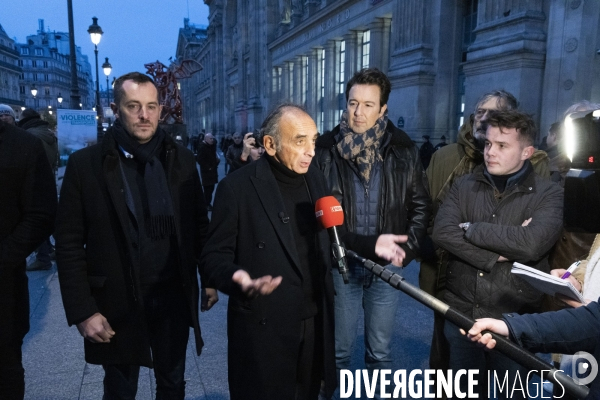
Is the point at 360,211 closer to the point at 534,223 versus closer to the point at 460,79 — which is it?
the point at 534,223

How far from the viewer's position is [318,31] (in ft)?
87.0

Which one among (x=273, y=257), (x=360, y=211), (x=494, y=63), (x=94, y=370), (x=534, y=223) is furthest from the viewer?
(x=494, y=63)

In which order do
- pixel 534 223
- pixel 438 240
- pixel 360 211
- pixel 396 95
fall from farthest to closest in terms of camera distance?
pixel 396 95 → pixel 360 211 → pixel 438 240 → pixel 534 223

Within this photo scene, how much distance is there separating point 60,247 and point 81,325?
446 mm

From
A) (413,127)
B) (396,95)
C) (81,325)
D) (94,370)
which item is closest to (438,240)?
(81,325)

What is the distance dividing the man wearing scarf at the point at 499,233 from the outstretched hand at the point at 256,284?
145cm

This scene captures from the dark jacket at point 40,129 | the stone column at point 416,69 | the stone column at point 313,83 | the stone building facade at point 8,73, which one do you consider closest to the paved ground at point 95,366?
the dark jacket at point 40,129

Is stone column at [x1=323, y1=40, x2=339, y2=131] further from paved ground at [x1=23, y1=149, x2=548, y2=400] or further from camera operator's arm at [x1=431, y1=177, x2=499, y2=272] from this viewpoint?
camera operator's arm at [x1=431, y1=177, x2=499, y2=272]

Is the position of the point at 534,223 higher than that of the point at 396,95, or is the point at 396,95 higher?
the point at 396,95

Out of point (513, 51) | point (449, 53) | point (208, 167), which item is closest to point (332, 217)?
point (513, 51)

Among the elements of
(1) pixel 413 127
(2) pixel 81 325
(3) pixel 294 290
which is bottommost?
(2) pixel 81 325

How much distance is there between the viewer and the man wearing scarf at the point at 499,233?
2.78 m

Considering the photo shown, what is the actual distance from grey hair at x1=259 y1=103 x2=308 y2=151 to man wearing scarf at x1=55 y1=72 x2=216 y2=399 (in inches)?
27.4

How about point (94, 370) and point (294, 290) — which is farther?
point (94, 370)
